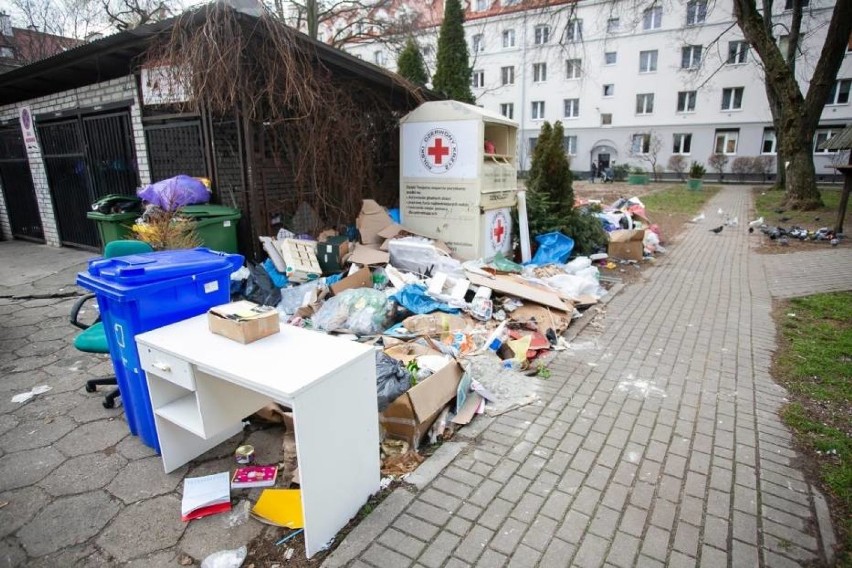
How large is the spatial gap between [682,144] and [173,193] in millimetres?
31494

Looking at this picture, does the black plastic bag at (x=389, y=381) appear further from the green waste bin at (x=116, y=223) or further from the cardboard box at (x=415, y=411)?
the green waste bin at (x=116, y=223)

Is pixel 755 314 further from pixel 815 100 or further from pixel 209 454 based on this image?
pixel 815 100

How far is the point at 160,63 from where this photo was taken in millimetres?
5555

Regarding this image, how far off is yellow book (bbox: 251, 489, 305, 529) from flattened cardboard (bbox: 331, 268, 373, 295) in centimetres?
297

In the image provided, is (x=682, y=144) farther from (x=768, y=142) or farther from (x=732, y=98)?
(x=768, y=142)

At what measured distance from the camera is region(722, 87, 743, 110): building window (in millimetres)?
27078

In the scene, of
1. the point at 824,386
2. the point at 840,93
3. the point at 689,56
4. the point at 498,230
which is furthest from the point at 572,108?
the point at 824,386

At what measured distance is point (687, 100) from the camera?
2838cm

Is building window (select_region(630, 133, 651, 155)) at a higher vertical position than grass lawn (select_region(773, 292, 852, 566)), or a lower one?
higher

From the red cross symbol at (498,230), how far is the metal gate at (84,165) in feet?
18.0

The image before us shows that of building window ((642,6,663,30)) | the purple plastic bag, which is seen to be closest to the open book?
the purple plastic bag

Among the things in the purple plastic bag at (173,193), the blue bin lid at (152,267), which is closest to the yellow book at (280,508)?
the blue bin lid at (152,267)

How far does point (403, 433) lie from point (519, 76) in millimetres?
33795

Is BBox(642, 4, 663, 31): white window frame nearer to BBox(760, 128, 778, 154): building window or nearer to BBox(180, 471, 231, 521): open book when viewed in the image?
BBox(760, 128, 778, 154): building window
